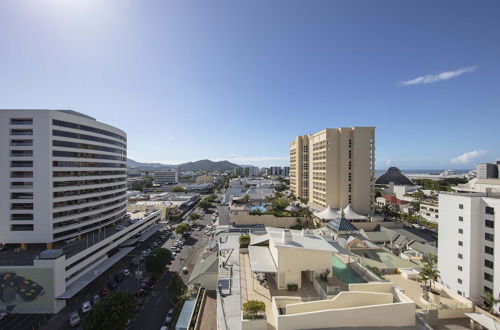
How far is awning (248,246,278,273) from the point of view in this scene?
56.8 feet

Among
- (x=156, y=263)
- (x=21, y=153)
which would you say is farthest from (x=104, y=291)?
(x=21, y=153)

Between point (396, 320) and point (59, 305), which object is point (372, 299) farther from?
point (59, 305)

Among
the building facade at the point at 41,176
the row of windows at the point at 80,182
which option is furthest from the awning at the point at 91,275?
the row of windows at the point at 80,182

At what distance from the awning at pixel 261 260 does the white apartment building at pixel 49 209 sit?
23.1m

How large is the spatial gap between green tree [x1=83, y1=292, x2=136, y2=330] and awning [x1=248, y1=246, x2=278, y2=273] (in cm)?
1282

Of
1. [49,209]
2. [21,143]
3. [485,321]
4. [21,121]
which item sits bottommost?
[485,321]

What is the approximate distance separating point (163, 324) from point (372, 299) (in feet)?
68.0

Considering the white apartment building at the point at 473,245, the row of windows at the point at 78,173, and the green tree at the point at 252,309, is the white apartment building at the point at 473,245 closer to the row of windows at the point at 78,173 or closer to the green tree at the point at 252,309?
the green tree at the point at 252,309

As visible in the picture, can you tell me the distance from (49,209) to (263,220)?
3542 centimetres

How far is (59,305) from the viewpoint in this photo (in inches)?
1037

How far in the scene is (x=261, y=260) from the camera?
753 inches

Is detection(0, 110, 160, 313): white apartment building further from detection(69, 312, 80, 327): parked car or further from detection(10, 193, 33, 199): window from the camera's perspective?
detection(69, 312, 80, 327): parked car

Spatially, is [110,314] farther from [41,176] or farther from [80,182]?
[80,182]

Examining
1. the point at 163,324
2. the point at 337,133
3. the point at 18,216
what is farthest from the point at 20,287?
the point at 337,133
